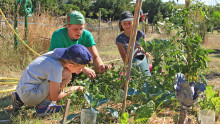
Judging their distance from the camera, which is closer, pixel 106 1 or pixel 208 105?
pixel 208 105

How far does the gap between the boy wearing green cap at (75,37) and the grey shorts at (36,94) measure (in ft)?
1.64

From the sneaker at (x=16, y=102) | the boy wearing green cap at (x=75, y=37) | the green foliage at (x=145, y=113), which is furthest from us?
the boy wearing green cap at (x=75, y=37)

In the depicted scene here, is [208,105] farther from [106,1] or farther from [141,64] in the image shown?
[106,1]

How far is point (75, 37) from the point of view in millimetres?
2557

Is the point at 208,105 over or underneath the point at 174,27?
underneath

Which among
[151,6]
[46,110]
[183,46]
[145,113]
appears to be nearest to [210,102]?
[183,46]

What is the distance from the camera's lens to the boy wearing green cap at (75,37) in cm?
240

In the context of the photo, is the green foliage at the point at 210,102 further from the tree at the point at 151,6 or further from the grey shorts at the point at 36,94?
the tree at the point at 151,6

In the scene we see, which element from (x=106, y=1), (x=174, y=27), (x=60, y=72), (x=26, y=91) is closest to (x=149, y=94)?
(x=174, y=27)

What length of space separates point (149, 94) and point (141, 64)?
0.47 metres

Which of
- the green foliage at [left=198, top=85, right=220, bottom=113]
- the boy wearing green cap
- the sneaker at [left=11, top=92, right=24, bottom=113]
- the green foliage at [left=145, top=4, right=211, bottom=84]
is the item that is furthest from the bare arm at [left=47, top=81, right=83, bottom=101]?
the green foliage at [left=198, top=85, right=220, bottom=113]

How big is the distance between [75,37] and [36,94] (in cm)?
92

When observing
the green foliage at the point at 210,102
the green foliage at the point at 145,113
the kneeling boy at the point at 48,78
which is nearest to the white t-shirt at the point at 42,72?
the kneeling boy at the point at 48,78

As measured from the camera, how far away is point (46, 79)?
1.97 m
